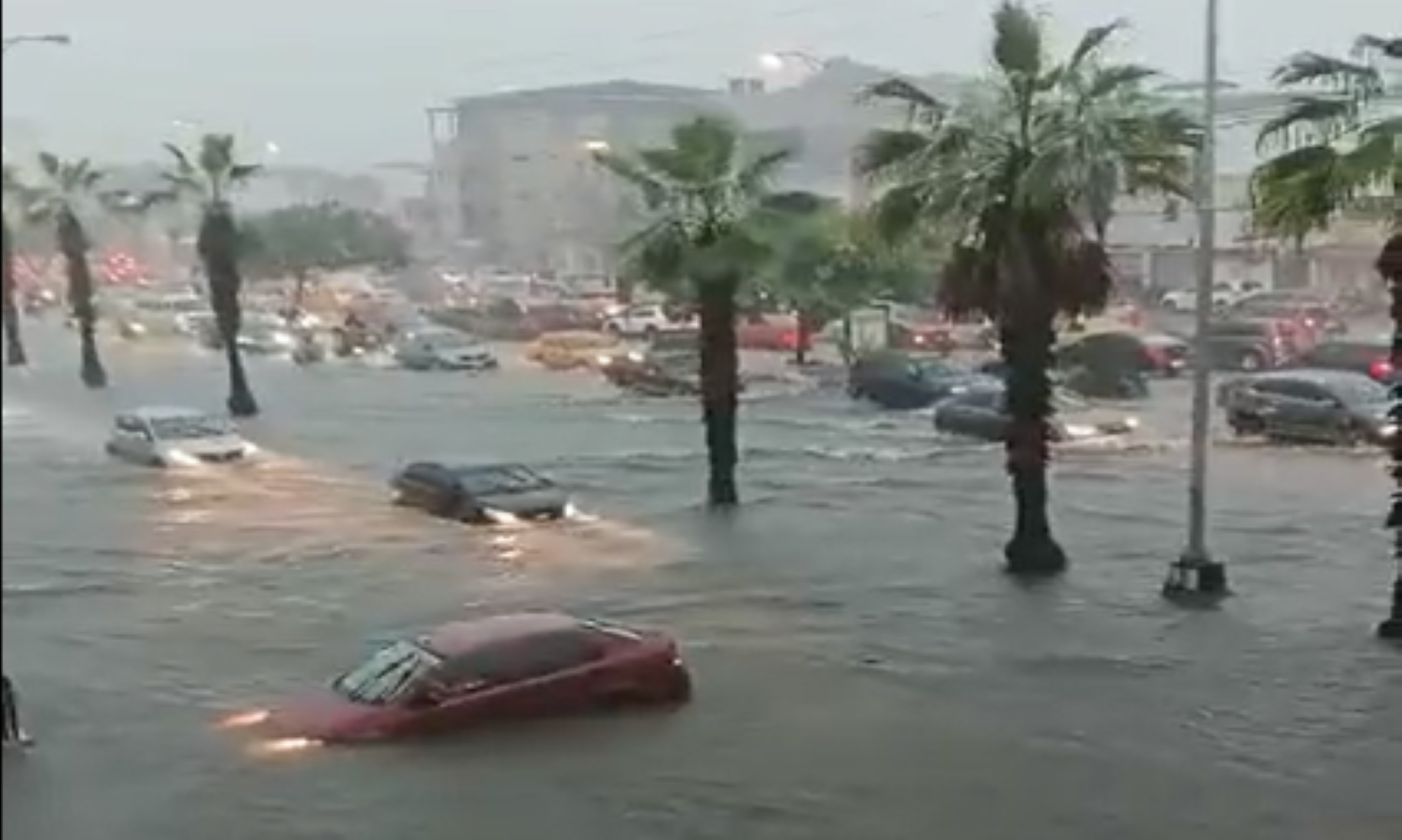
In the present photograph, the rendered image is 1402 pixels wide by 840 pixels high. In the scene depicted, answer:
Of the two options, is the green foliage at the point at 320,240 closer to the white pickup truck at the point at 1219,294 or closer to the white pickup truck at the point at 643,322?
the white pickup truck at the point at 643,322

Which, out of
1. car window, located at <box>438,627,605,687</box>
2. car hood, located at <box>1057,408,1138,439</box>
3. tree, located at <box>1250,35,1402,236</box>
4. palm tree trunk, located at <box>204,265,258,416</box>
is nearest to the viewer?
car window, located at <box>438,627,605,687</box>

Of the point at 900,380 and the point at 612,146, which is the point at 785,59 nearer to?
the point at 612,146

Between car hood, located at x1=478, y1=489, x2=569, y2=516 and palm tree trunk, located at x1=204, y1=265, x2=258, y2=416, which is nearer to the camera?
palm tree trunk, located at x1=204, y1=265, x2=258, y2=416

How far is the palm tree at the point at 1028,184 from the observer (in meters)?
3.99

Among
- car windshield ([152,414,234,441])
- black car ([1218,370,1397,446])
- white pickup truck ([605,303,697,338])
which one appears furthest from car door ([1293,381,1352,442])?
car windshield ([152,414,234,441])

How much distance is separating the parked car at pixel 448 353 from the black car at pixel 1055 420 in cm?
128

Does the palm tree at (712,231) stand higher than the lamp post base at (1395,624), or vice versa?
the palm tree at (712,231)

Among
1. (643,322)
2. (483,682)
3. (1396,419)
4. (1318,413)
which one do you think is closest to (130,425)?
(483,682)

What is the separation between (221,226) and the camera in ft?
10.2

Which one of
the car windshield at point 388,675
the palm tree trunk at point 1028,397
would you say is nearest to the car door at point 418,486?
the car windshield at point 388,675

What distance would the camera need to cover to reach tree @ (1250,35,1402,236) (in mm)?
3414

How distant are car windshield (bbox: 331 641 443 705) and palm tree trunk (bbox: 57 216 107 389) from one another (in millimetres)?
574

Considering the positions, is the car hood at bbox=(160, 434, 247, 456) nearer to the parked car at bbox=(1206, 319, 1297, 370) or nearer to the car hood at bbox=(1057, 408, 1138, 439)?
the parked car at bbox=(1206, 319, 1297, 370)

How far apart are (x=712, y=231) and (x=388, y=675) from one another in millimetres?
1655
